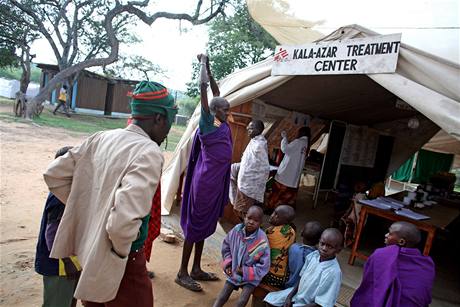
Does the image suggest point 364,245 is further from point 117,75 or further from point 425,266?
point 117,75

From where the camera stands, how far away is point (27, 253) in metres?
3.46

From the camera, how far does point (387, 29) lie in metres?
5.54

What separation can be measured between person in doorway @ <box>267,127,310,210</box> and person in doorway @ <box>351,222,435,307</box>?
3.19m

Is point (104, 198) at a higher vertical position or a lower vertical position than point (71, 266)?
higher

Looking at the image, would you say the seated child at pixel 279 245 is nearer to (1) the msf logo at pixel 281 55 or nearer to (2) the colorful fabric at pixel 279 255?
(2) the colorful fabric at pixel 279 255

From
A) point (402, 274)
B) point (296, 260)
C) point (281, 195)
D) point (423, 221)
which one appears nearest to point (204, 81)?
point (296, 260)

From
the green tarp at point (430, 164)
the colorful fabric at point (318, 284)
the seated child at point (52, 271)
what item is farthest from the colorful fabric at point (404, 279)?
the green tarp at point (430, 164)

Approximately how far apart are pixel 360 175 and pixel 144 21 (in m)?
12.5

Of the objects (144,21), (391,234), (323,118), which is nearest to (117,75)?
(144,21)

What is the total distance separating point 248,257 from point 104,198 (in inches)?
55.5

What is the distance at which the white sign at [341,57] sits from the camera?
127 inches

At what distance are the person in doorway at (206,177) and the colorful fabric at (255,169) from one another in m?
0.71

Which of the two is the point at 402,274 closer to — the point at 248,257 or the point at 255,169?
the point at 248,257

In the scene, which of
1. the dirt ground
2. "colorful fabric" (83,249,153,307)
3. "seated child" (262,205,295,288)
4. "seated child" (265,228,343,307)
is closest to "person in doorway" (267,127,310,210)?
the dirt ground
